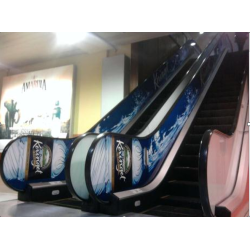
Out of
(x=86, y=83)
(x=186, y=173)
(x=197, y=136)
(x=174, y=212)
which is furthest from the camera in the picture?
(x=86, y=83)

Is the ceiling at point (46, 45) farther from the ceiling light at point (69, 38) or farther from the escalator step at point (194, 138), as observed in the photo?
the escalator step at point (194, 138)

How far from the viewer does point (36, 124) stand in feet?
19.4

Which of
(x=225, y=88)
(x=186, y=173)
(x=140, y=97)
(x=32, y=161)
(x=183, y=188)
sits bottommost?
(x=183, y=188)

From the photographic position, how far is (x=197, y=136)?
4680 mm

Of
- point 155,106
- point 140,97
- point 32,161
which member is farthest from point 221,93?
point 32,161

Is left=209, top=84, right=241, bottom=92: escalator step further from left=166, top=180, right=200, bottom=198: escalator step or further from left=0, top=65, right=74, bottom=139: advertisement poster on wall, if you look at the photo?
left=0, top=65, right=74, bottom=139: advertisement poster on wall

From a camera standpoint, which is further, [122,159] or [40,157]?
[40,157]

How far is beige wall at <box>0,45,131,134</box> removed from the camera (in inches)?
273

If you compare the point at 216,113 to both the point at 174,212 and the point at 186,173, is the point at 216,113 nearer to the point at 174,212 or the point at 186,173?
the point at 186,173

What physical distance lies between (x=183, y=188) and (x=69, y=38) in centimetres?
467

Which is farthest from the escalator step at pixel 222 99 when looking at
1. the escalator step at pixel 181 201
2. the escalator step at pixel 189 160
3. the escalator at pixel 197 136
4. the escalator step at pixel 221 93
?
the escalator step at pixel 181 201

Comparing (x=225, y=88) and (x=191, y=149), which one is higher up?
(x=225, y=88)

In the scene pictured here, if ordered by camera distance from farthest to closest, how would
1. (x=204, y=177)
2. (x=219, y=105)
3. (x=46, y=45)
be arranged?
(x=46, y=45) → (x=219, y=105) → (x=204, y=177)

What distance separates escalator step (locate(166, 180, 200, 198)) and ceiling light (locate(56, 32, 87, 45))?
14.1ft
